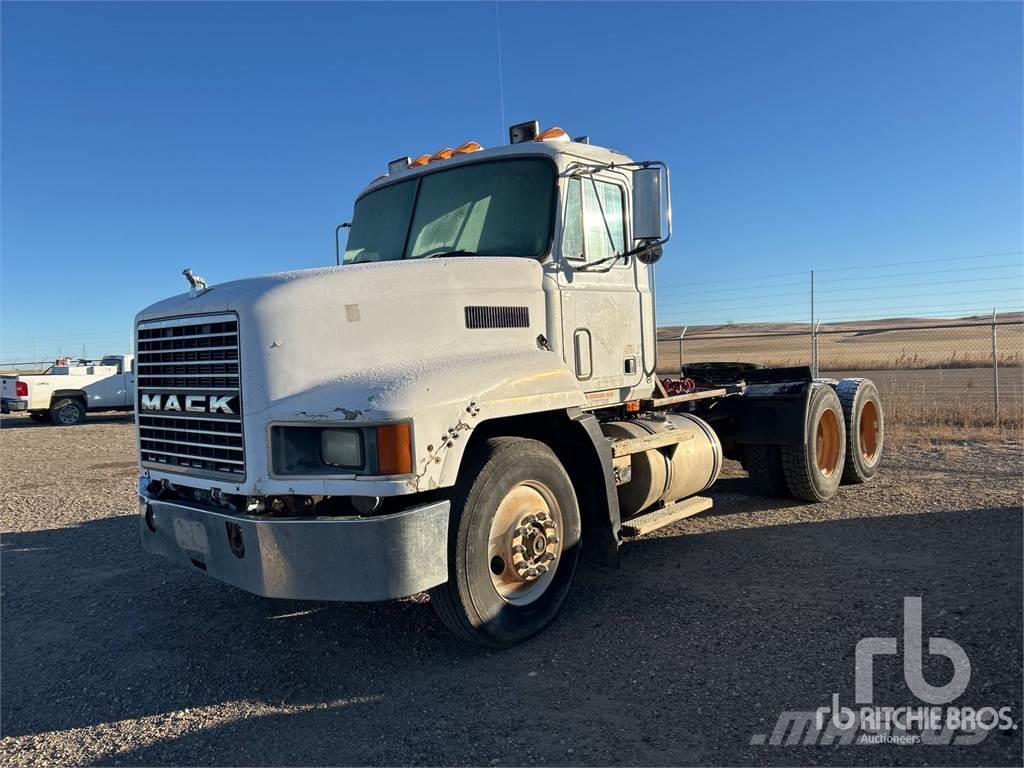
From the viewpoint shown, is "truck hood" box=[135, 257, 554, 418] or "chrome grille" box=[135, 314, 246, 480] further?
"chrome grille" box=[135, 314, 246, 480]

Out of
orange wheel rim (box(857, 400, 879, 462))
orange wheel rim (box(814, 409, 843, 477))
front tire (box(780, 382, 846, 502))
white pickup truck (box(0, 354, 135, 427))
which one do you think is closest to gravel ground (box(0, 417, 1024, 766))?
front tire (box(780, 382, 846, 502))

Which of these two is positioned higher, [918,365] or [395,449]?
[395,449]

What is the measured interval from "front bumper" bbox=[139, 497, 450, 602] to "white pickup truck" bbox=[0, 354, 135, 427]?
16.7 meters

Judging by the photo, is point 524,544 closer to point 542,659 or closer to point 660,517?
point 542,659

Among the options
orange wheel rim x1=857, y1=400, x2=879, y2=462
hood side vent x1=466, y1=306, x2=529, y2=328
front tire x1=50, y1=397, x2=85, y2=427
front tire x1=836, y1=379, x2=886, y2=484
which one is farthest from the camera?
front tire x1=50, y1=397, x2=85, y2=427

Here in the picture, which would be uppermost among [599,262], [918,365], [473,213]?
[473,213]

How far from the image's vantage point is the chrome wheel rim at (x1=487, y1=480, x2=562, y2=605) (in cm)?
420

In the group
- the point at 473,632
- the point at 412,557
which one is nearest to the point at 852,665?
the point at 473,632

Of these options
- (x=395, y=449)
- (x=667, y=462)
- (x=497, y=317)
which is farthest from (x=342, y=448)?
(x=667, y=462)

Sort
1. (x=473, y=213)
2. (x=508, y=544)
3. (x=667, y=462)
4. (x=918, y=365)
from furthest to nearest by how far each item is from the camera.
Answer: (x=918, y=365) → (x=667, y=462) → (x=473, y=213) → (x=508, y=544)

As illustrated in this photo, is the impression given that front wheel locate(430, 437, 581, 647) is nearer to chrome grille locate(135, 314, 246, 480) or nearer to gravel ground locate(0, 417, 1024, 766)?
gravel ground locate(0, 417, 1024, 766)

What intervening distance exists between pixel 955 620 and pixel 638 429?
7.43ft

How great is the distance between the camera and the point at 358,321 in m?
3.97

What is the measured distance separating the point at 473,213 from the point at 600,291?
1.03m
